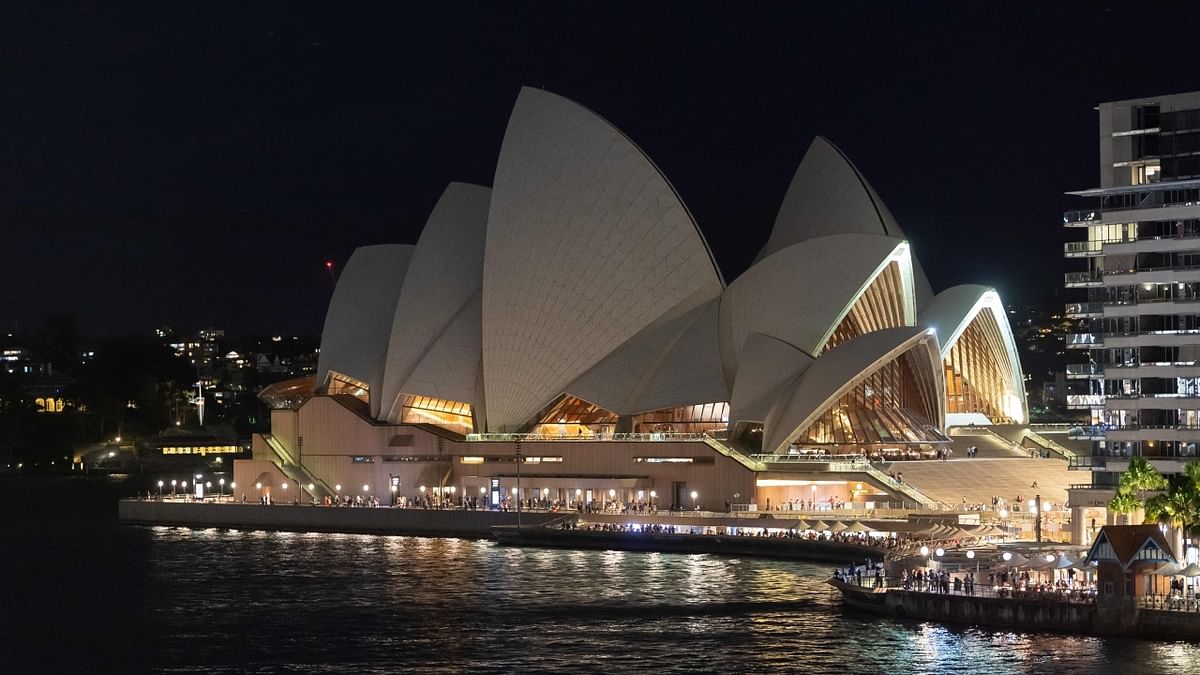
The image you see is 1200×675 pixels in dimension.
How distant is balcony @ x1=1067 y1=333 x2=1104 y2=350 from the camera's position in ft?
167

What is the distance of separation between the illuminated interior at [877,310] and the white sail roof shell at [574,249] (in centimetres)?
582

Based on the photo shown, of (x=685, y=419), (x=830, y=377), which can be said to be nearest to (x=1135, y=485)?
(x=830, y=377)

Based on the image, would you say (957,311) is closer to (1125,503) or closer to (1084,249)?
(1084,249)

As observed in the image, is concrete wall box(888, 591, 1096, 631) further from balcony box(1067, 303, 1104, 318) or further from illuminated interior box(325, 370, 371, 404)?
illuminated interior box(325, 370, 371, 404)

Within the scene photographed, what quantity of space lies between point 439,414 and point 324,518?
866 cm

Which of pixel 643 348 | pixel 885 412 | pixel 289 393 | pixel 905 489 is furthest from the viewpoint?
pixel 289 393

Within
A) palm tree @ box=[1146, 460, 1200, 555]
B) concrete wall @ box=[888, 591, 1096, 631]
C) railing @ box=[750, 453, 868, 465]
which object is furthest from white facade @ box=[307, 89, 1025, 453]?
palm tree @ box=[1146, 460, 1200, 555]

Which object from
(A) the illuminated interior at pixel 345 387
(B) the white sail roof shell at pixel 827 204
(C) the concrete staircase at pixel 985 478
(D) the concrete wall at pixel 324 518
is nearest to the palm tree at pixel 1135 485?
(C) the concrete staircase at pixel 985 478

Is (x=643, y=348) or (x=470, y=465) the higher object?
(x=643, y=348)

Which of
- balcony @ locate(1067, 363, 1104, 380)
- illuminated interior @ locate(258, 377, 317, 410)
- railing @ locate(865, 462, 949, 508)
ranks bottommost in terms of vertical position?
railing @ locate(865, 462, 949, 508)

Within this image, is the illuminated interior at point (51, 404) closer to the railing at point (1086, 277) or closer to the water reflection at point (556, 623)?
the water reflection at point (556, 623)

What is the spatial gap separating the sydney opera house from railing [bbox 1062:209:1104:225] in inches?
636

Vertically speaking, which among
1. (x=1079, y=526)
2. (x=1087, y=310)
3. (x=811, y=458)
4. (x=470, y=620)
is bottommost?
(x=470, y=620)

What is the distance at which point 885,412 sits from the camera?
7181 cm
